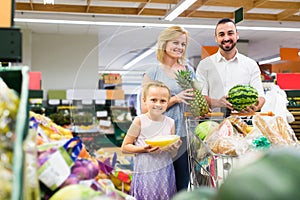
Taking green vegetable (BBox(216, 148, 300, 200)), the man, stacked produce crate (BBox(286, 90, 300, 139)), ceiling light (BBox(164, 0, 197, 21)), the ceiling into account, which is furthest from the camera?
the ceiling

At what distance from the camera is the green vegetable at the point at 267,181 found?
37 centimetres

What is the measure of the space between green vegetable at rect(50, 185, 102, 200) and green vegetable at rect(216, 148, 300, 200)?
22 cm

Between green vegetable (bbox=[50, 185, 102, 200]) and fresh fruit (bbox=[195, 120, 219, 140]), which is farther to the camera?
fresh fruit (bbox=[195, 120, 219, 140])

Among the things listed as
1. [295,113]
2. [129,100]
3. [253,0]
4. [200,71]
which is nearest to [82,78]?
[129,100]

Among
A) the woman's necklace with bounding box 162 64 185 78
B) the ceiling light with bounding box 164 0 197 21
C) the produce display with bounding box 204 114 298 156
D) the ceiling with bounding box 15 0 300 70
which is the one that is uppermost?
the ceiling with bounding box 15 0 300 70

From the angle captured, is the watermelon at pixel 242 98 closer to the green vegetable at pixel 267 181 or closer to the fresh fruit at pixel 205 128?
the fresh fruit at pixel 205 128

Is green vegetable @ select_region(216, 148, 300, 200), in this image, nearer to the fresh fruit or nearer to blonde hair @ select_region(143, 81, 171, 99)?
the fresh fruit

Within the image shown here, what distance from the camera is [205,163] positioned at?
1.50m

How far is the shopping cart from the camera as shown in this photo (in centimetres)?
135

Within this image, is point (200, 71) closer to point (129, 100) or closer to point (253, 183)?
point (129, 100)

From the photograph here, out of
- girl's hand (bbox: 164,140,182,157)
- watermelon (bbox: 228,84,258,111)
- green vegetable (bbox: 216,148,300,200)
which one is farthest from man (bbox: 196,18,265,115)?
green vegetable (bbox: 216,148,300,200)

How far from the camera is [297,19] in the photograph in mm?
9078

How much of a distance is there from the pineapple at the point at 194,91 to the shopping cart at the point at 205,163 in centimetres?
6

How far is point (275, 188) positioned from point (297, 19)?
31.1 feet
